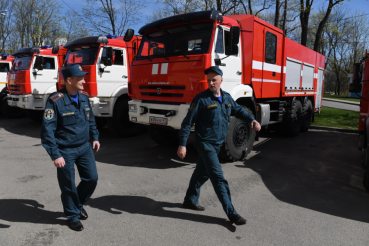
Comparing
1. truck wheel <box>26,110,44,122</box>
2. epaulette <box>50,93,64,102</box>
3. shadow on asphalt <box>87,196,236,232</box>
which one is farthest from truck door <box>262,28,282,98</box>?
truck wheel <box>26,110,44,122</box>

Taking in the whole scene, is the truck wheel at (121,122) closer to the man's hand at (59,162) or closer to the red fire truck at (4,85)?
the man's hand at (59,162)

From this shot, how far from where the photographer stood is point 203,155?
3.18 meters

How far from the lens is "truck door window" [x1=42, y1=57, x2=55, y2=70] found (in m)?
10.1

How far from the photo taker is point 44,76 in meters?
10.0

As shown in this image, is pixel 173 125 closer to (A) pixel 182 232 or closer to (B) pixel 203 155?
(B) pixel 203 155

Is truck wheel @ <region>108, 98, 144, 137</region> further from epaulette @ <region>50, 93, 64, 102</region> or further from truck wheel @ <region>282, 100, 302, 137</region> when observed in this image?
epaulette @ <region>50, 93, 64, 102</region>

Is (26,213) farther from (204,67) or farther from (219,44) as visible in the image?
(219,44)

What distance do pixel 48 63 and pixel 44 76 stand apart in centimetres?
50

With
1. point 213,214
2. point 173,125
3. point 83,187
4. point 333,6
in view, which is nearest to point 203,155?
point 213,214

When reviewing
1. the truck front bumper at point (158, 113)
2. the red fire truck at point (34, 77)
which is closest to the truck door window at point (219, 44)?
the truck front bumper at point (158, 113)

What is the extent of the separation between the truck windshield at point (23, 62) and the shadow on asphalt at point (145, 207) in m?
8.08

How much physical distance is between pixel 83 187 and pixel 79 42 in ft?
18.9

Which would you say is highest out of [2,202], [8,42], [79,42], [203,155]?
[8,42]

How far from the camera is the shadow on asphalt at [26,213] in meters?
3.26
